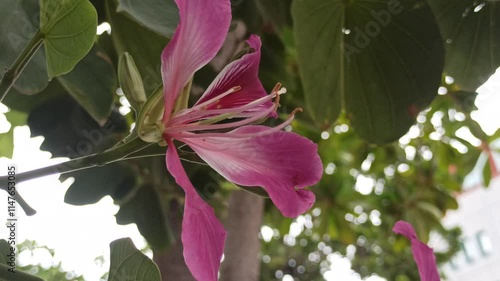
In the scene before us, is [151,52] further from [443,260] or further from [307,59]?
[443,260]

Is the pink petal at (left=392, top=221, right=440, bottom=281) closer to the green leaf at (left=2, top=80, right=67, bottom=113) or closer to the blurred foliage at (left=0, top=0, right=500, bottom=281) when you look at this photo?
the blurred foliage at (left=0, top=0, right=500, bottom=281)

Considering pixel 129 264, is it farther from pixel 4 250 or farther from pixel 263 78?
pixel 263 78

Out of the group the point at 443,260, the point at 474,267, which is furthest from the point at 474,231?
the point at 443,260

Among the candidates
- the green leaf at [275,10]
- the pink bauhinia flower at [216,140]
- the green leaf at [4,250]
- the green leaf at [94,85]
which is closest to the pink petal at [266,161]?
the pink bauhinia flower at [216,140]

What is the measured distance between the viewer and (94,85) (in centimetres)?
53

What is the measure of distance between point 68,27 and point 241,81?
0.33ft

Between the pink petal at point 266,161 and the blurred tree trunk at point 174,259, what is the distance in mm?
415

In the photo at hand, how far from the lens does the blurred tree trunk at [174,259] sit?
73 centimetres

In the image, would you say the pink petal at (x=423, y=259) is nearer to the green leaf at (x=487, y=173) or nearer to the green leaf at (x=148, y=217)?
the green leaf at (x=148, y=217)

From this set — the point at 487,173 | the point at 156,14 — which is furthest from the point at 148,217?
the point at 487,173

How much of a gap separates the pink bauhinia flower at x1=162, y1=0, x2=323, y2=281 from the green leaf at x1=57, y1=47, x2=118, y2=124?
0.66ft

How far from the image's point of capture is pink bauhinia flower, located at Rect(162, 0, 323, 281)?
0.30m

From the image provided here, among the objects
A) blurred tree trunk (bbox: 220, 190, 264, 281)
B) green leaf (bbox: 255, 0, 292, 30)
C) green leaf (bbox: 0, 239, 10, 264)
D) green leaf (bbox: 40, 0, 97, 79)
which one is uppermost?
green leaf (bbox: 40, 0, 97, 79)

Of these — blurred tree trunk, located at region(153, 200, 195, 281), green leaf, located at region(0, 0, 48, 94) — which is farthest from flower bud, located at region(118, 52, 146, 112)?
blurred tree trunk, located at region(153, 200, 195, 281)
